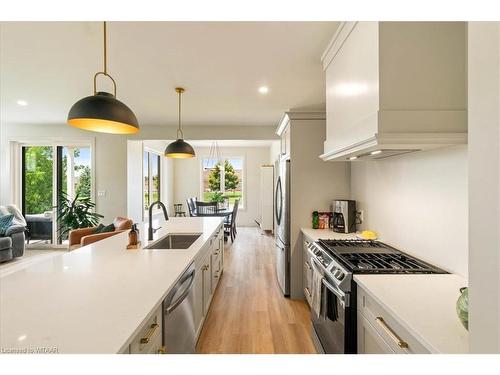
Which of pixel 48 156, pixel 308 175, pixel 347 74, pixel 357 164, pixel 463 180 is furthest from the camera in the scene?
pixel 48 156

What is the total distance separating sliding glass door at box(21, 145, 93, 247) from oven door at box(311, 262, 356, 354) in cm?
510

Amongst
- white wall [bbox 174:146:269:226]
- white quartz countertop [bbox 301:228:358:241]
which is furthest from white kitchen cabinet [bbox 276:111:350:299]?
white wall [bbox 174:146:269:226]

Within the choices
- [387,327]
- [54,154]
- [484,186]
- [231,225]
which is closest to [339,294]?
[387,327]

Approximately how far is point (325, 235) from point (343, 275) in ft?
3.87

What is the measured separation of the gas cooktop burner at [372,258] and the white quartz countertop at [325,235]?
24 centimetres

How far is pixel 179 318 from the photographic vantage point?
1480 millimetres

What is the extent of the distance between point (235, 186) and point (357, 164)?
5.50 meters

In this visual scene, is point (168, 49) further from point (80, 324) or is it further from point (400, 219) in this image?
point (400, 219)

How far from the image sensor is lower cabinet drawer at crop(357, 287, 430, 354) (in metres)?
0.99

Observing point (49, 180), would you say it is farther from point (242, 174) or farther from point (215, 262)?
point (242, 174)

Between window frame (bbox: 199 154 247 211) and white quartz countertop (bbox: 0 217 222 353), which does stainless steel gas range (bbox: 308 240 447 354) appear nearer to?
white quartz countertop (bbox: 0 217 222 353)

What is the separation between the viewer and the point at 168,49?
2119 millimetres
